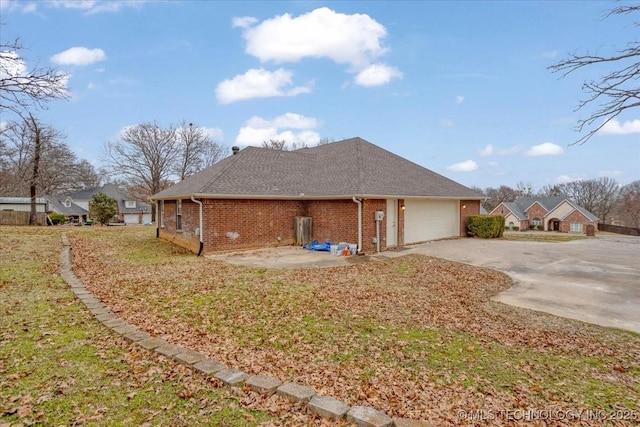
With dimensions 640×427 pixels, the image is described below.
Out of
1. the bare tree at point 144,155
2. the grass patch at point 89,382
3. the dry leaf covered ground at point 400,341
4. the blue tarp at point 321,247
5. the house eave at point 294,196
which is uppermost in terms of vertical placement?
the bare tree at point 144,155

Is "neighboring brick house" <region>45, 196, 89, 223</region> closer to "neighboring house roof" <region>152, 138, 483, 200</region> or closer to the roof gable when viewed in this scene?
"neighboring house roof" <region>152, 138, 483, 200</region>

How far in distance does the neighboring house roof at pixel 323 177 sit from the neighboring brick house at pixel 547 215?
34640mm

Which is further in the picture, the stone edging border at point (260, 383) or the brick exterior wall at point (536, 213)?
the brick exterior wall at point (536, 213)

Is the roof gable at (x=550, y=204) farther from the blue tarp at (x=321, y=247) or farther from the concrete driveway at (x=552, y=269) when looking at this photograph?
the blue tarp at (x=321, y=247)

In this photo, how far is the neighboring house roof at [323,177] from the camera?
516 inches

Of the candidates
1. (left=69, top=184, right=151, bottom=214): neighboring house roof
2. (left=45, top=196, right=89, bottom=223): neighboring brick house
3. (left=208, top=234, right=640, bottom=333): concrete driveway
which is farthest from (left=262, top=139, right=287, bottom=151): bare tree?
(left=208, top=234, right=640, bottom=333): concrete driveway

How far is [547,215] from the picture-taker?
47.0 metres

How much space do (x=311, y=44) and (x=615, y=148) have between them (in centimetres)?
1202

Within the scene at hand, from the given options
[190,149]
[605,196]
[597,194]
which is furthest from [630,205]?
[190,149]

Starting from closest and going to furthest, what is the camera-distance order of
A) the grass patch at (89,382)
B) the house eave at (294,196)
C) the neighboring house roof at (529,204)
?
the grass patch at (89,382) < the house eave at (294,196) < the neighboring house roof at (529,204)

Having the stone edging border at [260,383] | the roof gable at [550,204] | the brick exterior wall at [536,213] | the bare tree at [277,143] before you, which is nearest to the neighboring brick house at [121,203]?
the bare tree at [277,143]

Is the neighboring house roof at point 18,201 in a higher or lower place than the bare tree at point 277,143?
lower

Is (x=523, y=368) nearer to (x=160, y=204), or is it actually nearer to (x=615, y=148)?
(x=615, y=148)

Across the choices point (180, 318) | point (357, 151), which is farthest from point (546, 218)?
point (180, 318)
